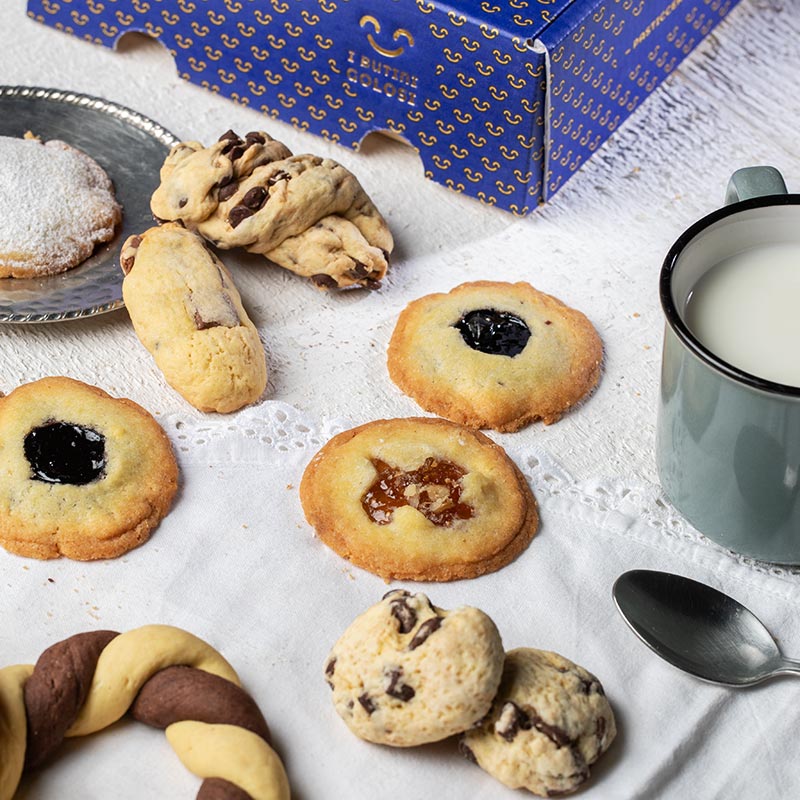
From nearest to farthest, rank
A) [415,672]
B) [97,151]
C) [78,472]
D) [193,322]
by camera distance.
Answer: [415,672] < [78,472] < [193,322] < [97,151]

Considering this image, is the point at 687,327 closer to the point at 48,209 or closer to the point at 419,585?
the point at 419,585

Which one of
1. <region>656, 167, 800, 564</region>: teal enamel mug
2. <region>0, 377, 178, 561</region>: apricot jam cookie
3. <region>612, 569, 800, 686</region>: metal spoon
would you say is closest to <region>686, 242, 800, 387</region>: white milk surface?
<region>656, 167, 800, 564</region>: teal enamel mug

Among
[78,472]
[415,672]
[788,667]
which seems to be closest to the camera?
[415,672]

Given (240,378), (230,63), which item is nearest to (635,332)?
(240,378)

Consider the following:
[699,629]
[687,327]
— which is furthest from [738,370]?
[699,629]

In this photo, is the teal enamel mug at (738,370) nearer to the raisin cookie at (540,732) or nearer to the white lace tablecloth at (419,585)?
the white lace tablecloth at (419,585)

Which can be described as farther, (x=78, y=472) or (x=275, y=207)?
(x=275, y=207)
